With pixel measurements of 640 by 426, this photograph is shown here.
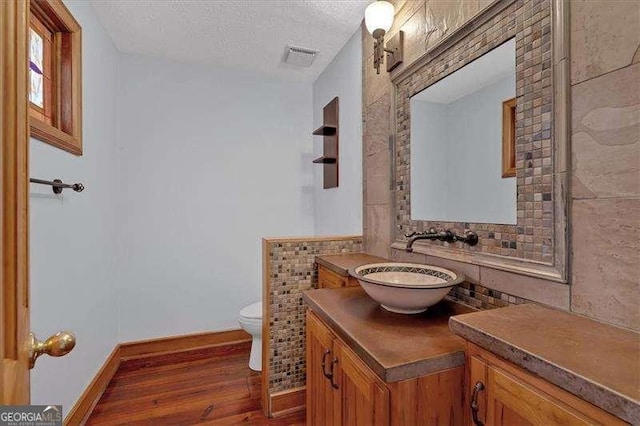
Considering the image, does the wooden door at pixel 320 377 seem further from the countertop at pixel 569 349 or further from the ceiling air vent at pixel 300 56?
the ceiling air vent at pixel 300 56

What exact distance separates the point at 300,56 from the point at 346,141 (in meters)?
0.79

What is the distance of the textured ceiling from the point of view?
6.01 ft

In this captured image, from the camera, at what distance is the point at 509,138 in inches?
42.6

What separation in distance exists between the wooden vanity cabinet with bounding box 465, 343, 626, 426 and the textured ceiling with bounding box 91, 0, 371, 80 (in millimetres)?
1953

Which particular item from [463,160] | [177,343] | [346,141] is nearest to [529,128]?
[463,160]

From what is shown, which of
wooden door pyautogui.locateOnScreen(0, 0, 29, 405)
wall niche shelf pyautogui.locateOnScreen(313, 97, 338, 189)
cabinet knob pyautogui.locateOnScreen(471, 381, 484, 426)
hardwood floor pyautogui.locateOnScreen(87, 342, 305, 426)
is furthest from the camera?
wall niche shelf pyautogui.locateOnScreen(313, 97, 338, 189)

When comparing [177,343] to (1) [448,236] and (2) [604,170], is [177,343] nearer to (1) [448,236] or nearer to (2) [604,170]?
(1) [448,236]

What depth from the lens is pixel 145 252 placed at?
242 centimetres

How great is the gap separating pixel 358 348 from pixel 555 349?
1.50 ft

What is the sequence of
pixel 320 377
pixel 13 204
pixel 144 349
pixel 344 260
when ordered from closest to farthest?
pixel 13 204
pixel 320 377
pixel 344 260
pixel 144 349

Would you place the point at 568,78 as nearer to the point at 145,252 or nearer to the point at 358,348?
the point at 358,348

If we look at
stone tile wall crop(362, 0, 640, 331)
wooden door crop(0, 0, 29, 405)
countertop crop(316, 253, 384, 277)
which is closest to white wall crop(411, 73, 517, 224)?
stone tile wall crop(362, 0, 640, 331)

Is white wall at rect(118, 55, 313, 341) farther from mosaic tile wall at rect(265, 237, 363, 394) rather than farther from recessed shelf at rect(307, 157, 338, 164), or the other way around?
mosaic tile wall at rect(265, 237, 363, 394)

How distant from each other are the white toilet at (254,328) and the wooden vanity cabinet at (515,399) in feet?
5.24
